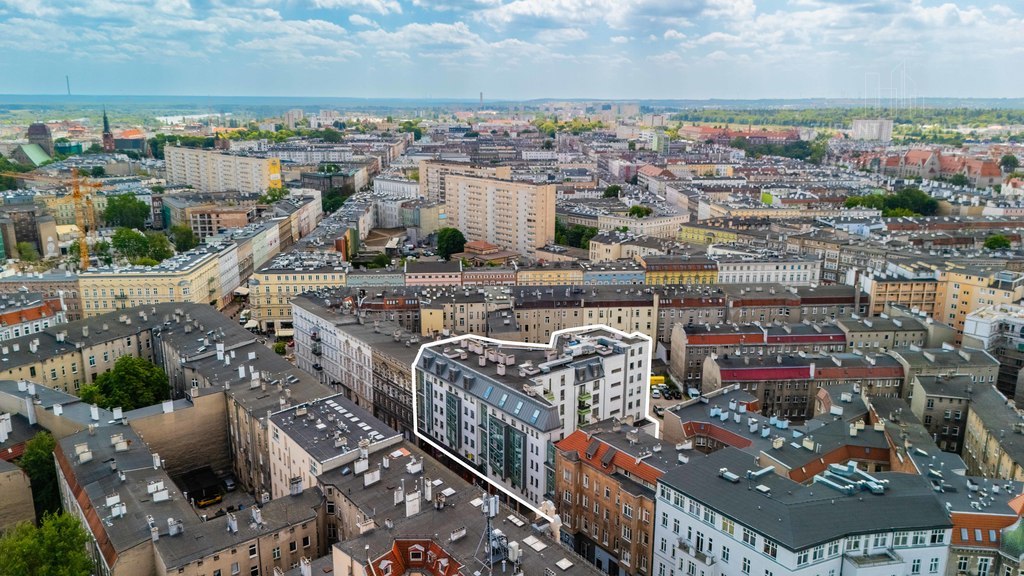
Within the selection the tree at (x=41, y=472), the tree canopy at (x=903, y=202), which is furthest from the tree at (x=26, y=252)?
the tree canopy at (x=903, y=202)

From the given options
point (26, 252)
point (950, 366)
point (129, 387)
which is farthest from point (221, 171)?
point (950, 366)

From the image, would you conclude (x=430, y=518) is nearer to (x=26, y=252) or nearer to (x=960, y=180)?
(x=26, y=252)

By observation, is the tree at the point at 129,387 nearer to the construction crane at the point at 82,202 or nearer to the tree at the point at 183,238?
the tree at the point at 183,238

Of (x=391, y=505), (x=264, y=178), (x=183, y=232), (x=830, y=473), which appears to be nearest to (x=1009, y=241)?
(x=830, y=473)

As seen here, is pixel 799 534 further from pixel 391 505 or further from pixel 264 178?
pixel 264 178

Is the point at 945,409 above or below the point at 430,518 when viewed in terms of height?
below

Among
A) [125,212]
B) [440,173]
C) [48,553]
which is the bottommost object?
[48,553]

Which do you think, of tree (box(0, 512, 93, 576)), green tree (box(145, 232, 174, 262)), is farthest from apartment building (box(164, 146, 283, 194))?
tree (box(0, 512, 93, 576))
